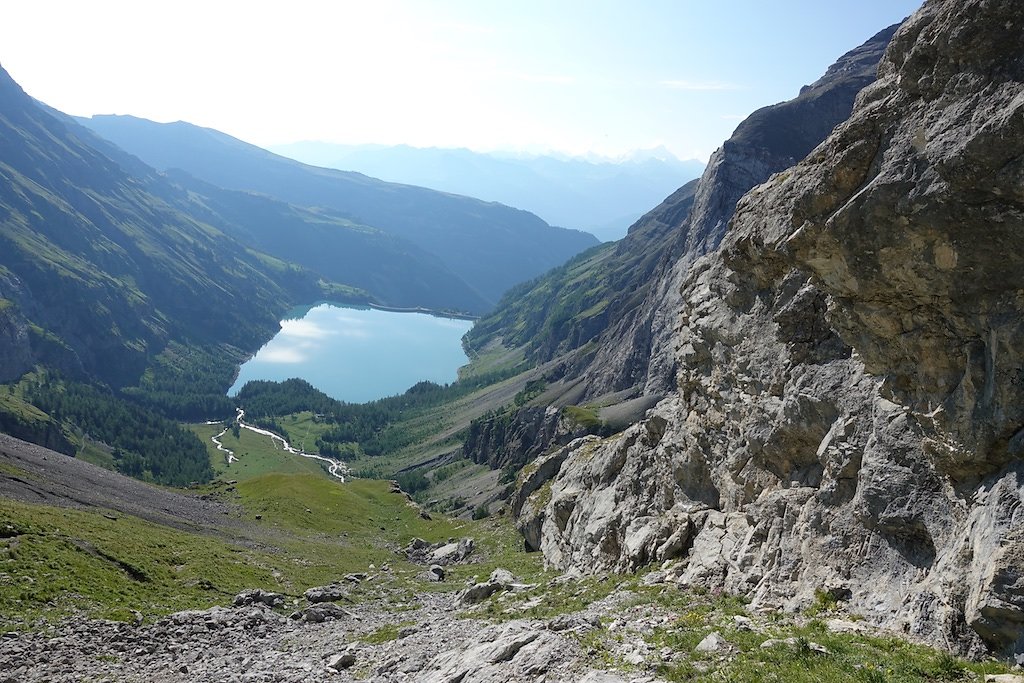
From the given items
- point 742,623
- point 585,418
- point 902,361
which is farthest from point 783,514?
point 585,418

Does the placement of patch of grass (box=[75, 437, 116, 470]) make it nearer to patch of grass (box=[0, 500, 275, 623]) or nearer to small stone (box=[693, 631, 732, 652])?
patch of grass (box=[0, 500, 275, 623])

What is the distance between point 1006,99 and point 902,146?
268 centimetres

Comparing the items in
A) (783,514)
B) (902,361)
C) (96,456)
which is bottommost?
(96,456)

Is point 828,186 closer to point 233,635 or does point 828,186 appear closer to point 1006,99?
point 1006,99

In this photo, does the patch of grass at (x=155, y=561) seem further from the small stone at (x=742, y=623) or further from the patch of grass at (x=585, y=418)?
the patch of grass at (x=585, y=418)

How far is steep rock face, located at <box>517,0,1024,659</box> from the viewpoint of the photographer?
1466cm

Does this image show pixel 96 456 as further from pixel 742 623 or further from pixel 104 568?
pixel 742 623

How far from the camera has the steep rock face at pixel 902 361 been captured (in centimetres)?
1466

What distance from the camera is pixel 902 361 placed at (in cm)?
1833

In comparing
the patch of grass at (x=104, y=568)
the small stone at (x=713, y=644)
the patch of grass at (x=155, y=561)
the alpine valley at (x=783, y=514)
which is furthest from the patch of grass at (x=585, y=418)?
the small stone at (x=713, y=644)

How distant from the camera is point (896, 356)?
728 inches

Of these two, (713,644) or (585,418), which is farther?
(585,418)

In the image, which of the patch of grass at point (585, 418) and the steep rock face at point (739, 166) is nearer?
the patch of grass at point (585, 418)

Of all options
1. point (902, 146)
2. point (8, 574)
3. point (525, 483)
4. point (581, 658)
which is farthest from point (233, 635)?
point (525, 483)
